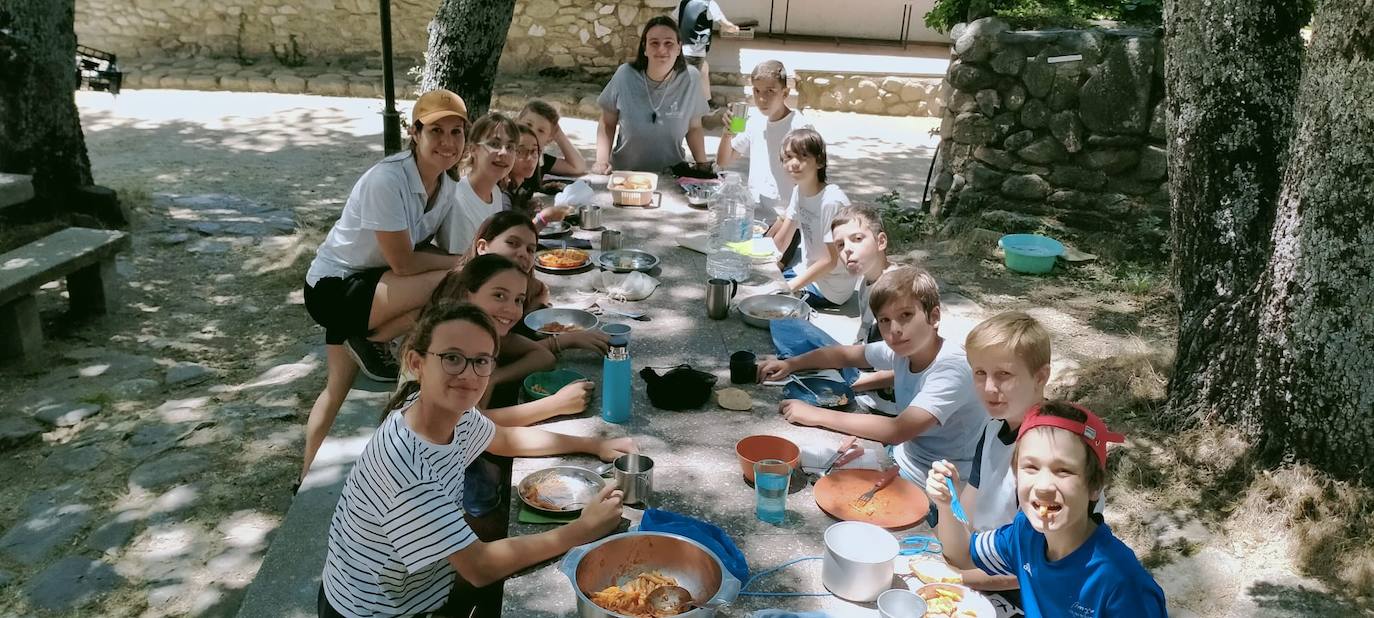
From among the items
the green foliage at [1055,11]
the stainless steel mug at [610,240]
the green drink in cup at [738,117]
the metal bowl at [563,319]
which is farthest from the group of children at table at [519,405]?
the green foliage at [1055,11]

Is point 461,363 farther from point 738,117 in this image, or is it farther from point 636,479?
point 738,117

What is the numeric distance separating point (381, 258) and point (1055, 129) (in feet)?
17.9

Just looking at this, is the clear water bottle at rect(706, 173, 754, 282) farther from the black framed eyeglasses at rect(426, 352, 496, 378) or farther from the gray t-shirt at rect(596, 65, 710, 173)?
the black framed eyeglasses at rect(426, 352, 496, 378)

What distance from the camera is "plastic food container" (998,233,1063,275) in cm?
726

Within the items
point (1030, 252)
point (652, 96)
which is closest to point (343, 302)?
point (652, 96)

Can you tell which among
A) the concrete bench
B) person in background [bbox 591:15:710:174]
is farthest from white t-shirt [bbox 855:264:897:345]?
the concrete bench

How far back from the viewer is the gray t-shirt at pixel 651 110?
6.84m

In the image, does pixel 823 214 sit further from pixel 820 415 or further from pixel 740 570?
pixel 740 570

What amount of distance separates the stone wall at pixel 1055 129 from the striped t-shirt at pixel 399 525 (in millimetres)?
6114

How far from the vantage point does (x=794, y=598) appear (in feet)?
8.19

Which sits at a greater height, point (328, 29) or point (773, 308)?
point (328, 29)

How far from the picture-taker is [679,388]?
3.47m

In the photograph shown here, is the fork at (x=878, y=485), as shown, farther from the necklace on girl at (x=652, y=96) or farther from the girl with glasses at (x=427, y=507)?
the necklace on girl at (x=652, y=96)

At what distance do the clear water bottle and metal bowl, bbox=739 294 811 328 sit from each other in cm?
29
